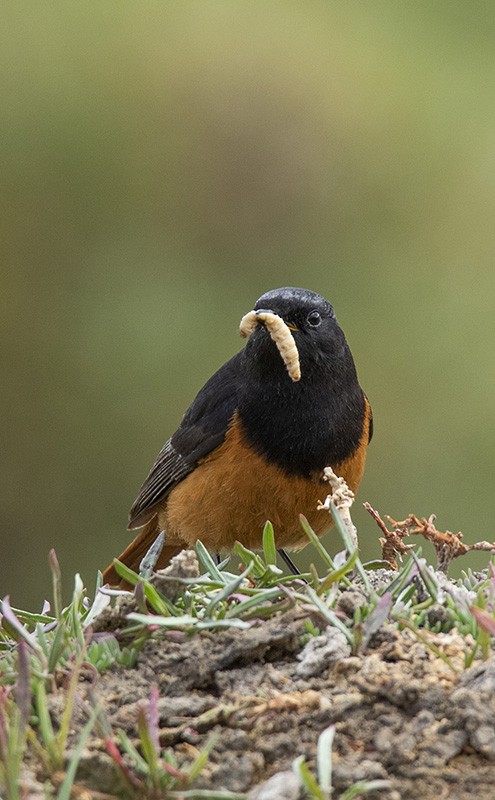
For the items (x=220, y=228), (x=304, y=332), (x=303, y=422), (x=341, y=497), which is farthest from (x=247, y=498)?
(x=220, y=228)

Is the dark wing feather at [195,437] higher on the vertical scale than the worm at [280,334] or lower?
lower

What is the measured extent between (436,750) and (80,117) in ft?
18.7

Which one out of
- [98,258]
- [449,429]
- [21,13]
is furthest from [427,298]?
[21,13]

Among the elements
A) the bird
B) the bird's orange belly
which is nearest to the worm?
the bird

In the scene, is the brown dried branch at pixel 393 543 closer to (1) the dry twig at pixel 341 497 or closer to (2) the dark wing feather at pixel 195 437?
(1) the dry twig at pixel 341 497

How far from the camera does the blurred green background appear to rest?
22.0ft

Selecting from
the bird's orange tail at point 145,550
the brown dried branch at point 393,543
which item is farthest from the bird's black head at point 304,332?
the brown dried branch at point 393,543

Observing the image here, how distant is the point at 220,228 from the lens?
7.07 meters

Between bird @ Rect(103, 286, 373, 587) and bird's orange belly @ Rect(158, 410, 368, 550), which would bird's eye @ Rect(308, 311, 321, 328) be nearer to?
bird @ Rect(103, 286, 373, 587)

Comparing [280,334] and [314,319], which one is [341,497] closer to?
[280,334]

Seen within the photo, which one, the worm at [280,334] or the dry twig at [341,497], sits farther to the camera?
the worm at [280,334]

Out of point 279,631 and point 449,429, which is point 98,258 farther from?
point 279,631

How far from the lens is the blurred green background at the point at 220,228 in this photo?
6691 millimetres

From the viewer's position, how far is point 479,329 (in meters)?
7.07
